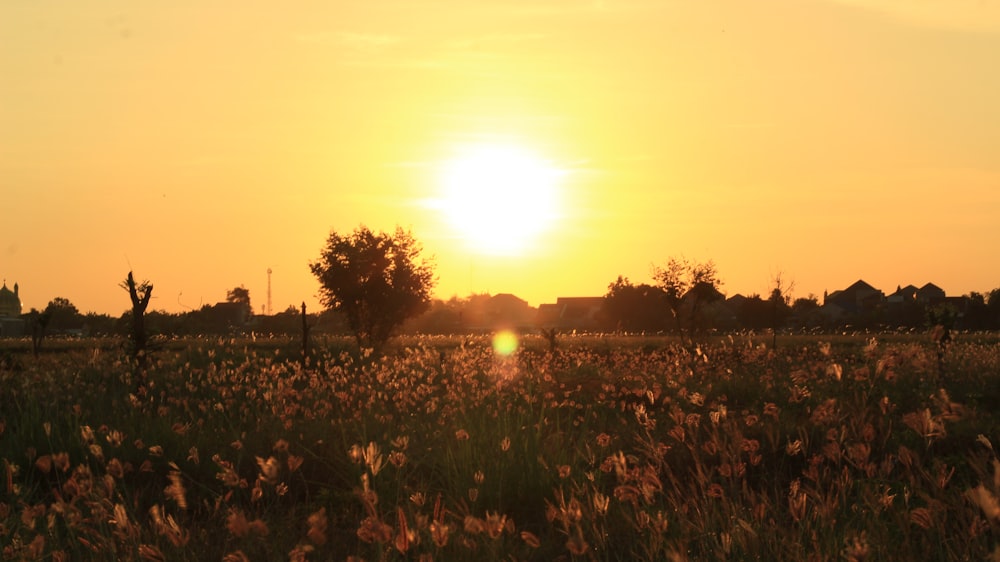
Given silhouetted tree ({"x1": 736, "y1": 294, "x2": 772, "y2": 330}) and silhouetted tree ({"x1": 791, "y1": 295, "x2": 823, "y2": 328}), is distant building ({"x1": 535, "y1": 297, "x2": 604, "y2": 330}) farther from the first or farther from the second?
silhouetted tree ({"x1": 736, "y1": 294, "x2": 772, "y2": 330})

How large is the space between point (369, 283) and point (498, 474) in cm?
3561

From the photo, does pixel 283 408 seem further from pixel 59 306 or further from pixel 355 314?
pixel 59 306

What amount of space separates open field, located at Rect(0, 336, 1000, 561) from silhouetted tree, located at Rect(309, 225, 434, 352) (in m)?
26.9

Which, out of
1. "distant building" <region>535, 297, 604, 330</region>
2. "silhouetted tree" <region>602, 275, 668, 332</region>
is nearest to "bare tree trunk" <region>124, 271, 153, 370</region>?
"silhouetted tree" <region>602, 275, 668, 332</region>

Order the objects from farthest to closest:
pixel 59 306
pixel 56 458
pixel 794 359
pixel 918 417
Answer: pixel 59 306
pixel 794 359
pixel 56 458
pixel 918 417

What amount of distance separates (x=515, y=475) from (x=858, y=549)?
4.50 meters

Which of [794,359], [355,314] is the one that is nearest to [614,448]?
[794,359]

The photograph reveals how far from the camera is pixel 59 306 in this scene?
3723 inches

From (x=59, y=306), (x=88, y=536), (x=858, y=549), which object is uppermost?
(x=59, y=306)

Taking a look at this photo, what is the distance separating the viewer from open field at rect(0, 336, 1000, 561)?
4.23m

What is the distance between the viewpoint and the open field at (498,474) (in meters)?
4.23

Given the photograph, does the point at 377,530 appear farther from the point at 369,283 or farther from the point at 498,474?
the point at 369,283

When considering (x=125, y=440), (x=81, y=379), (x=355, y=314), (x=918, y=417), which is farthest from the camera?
(x=355, y=314)

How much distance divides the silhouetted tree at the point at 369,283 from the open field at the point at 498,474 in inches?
1061
